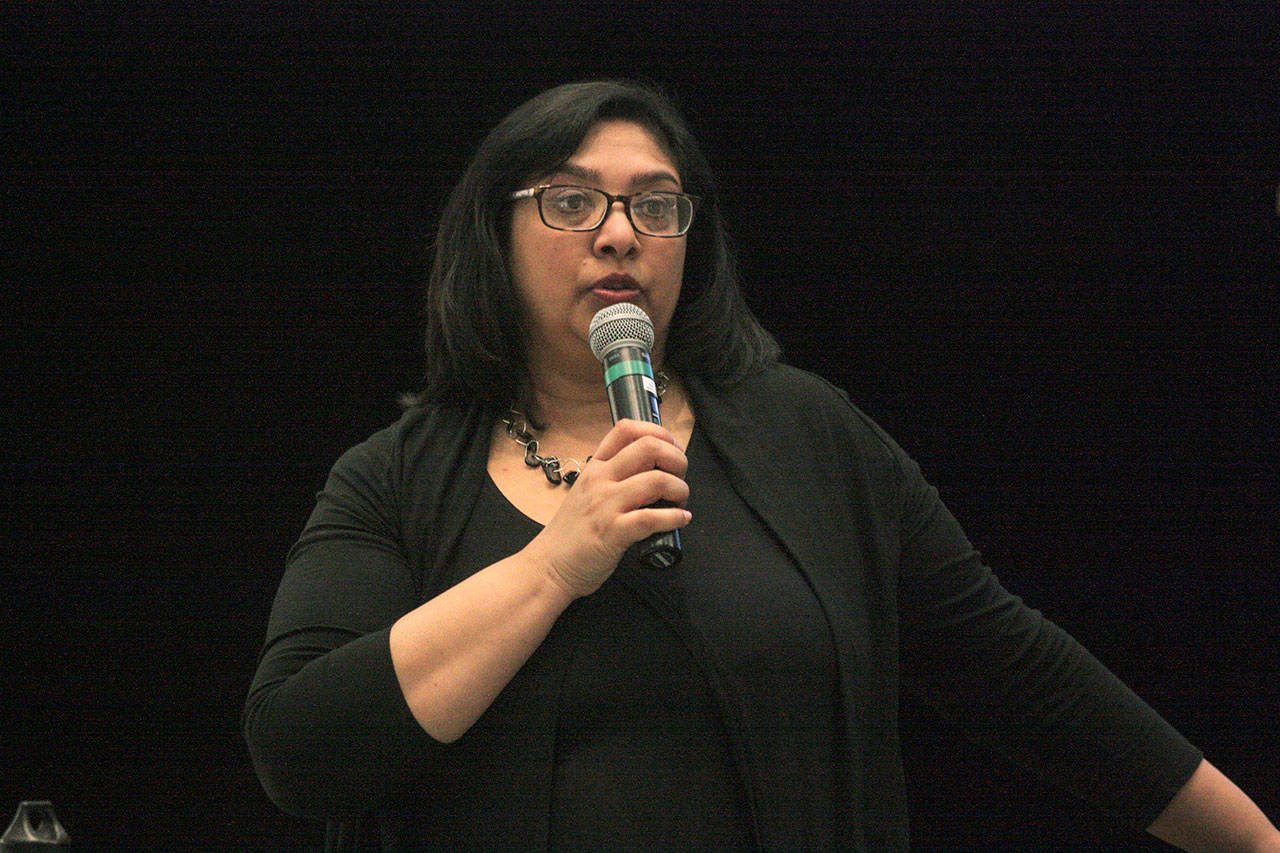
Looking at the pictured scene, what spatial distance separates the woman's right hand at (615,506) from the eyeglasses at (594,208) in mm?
374

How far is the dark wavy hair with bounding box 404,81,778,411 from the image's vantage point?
57.0 inches

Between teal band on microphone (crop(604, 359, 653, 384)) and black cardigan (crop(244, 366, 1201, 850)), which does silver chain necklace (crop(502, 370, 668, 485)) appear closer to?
black cardigan (crop(244, 366, 1201, 850))

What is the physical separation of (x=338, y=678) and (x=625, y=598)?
319mm

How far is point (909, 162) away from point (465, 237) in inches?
35.7

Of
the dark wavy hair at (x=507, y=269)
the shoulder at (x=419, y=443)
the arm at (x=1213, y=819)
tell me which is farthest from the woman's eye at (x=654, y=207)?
the arm at (x=1213, y=819)

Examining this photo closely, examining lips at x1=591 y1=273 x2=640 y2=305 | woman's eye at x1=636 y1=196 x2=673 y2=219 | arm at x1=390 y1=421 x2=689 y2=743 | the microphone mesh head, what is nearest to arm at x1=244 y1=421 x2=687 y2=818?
arm at x1=390 y1=421 x2=689 y2=743

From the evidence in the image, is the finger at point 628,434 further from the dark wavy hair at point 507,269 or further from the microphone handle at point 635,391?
the dark wavy hair at point 507,269

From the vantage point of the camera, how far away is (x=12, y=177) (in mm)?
2012

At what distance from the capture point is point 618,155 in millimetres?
1431

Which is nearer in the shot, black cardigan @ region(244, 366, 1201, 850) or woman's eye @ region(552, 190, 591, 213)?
black cardigan @ region(244, 366, 1201, 850)

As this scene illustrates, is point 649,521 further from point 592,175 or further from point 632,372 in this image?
point 592,175

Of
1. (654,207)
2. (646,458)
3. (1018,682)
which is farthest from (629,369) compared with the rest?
(1018,682)

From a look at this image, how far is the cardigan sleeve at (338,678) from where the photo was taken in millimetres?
1145

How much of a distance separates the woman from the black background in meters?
0.55
